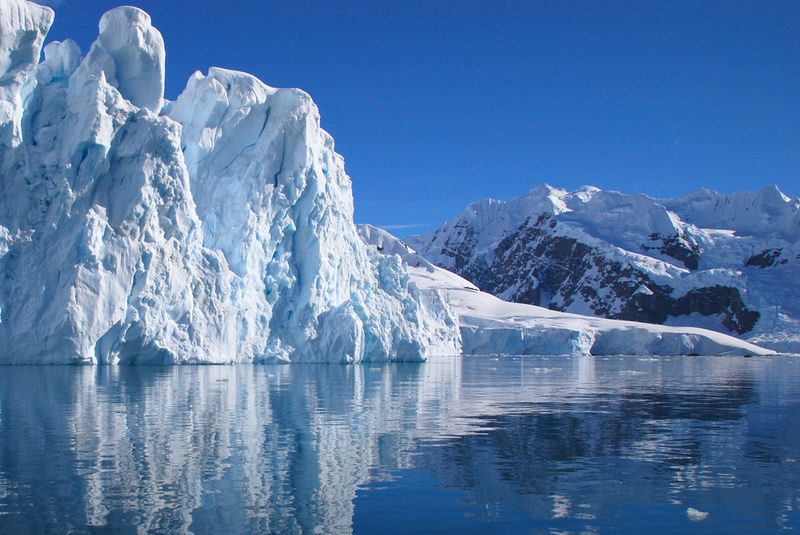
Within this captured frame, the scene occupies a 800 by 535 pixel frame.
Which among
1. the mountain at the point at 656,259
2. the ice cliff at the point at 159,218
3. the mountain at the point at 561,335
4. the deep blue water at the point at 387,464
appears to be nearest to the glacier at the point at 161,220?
the ice cliff at the point at 159,218

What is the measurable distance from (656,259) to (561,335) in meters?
61.3

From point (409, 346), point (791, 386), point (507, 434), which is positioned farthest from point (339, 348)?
point (507, 434)

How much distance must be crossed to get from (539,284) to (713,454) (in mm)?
135080

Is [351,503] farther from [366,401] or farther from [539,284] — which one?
[539,284]

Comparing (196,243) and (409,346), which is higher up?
(196,243)

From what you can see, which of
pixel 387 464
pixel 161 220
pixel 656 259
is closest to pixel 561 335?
pixel 161 220

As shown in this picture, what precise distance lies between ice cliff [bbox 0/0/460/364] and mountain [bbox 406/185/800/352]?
7220 cm

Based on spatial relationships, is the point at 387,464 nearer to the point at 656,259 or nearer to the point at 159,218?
the point at 159,218

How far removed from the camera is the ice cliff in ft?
103

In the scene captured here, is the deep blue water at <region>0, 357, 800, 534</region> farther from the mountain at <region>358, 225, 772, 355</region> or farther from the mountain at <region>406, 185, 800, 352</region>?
the mountain at <region>406, 185, 800, 352</region>

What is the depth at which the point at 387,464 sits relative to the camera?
1080 centimetres

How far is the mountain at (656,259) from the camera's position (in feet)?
357

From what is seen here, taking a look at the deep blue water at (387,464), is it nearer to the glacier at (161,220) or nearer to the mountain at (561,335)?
the glacier at (161,220)

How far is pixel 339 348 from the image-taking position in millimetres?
41125
